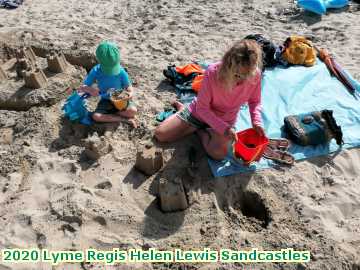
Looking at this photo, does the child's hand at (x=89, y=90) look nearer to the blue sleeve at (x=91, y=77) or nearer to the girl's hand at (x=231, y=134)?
the blue sleeve at (x=91, y=77)

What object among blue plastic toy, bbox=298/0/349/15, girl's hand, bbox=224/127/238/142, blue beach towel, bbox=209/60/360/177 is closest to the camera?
girl's hand, bbox=224/127/238/142

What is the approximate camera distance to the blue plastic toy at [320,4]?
5.60 m

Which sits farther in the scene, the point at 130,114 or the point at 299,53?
the point at 299,53

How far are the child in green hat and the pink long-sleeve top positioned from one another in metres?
0.71

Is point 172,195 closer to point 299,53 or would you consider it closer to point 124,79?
point 124,79

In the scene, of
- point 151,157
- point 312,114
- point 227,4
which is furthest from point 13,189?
point 227,4

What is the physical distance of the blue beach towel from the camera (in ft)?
11.6

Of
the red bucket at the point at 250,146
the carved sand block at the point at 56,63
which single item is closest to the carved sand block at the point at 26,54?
the carved sand block at the point at 56,63

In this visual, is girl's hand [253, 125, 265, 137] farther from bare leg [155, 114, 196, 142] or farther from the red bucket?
bare leg [155, 114, 196, 142]

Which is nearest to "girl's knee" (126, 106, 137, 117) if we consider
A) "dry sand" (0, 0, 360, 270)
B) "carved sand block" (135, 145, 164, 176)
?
"dry sand" (0, 0, 360, 270)

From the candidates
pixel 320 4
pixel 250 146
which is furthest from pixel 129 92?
pixel 320 4

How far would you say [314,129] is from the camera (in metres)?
3.58

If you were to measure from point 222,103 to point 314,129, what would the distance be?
897mm

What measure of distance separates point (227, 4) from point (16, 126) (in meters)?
3.78
